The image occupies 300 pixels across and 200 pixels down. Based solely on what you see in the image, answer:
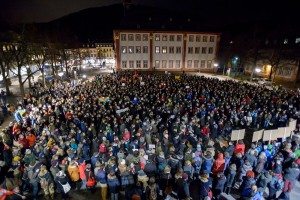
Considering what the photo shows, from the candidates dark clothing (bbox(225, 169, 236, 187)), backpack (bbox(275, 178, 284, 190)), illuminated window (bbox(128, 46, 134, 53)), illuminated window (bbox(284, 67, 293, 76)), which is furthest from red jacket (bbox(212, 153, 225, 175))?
illuminated window (bbox(128, 46, 134, 53))

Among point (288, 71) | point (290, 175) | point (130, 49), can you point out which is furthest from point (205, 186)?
point (130, 49)

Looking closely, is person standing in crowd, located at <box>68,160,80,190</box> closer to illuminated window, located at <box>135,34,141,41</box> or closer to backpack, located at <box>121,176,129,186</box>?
backpack, located at <box>121,176,129,186</box>

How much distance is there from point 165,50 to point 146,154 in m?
39.0

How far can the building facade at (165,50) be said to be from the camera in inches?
1682

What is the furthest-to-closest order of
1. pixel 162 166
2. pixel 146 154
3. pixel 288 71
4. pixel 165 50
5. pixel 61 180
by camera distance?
1. pixel 165 50
2. pixel 288 71
3. pixel 146 154
4. pixel 162 166
5. pixel 61 180

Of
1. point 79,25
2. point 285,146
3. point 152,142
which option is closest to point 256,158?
point 285,146

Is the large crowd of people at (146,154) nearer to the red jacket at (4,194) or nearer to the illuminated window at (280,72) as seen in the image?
the red jacket at (4,194)

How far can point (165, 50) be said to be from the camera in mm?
44062

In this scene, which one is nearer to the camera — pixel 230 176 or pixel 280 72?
pixel 230 176

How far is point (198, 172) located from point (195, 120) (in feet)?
12.1

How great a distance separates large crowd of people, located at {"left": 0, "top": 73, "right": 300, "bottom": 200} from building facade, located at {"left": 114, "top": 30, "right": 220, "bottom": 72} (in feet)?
97.7

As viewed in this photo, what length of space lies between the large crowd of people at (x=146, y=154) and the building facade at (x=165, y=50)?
2977cm

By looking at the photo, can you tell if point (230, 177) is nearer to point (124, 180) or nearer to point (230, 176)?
point (230, 176)

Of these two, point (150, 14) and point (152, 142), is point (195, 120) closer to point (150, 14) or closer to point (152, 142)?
point (152, 142)
